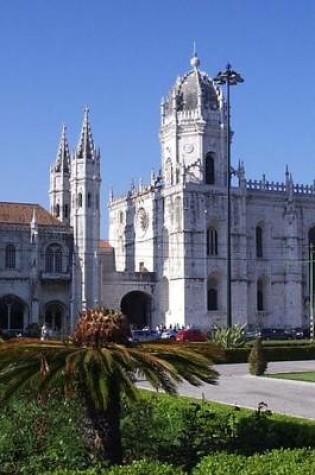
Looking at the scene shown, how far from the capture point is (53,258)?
59312mm

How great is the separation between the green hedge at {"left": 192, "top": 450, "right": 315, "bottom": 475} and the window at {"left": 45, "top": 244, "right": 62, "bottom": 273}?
169 ft

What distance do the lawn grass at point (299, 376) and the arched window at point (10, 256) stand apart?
3344 cm

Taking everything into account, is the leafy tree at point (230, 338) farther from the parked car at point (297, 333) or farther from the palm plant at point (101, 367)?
the palm plant at point (101, 367)

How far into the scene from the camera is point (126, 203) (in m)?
70.1

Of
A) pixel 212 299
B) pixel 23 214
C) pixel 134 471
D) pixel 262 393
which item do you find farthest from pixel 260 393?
pixel 23 214

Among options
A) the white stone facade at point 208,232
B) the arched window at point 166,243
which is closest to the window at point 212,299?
the white stone facade at point 208,232

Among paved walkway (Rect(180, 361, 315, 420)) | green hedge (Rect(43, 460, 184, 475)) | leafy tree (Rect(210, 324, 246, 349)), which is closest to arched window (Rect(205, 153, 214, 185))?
leafy tree (Rect(210, 324, 246, 349))

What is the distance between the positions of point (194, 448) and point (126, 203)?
198 ft

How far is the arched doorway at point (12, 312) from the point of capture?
57.8m

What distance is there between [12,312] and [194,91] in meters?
24.0

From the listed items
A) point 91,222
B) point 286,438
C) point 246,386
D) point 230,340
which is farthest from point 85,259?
point 286,438

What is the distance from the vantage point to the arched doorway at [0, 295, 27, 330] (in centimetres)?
5775

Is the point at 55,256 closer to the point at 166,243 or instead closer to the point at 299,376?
the point at 166,243

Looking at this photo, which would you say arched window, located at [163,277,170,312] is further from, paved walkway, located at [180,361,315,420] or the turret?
paved walkway, located at [180,361,315,420]
